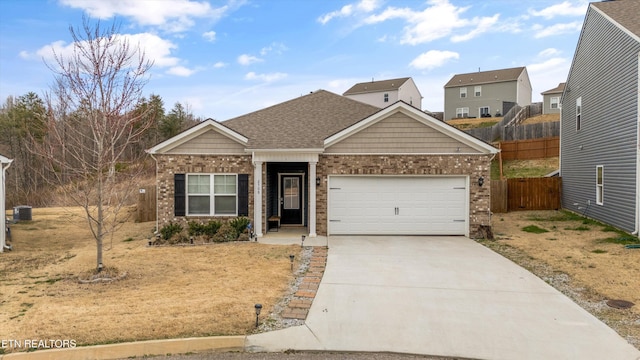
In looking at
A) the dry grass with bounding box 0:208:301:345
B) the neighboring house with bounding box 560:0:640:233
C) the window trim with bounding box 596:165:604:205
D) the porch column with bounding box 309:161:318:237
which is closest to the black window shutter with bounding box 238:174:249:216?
the dry grass with bounding box 0:208:301:345

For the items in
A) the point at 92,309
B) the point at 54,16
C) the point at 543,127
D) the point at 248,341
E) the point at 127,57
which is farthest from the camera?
the point at 543,127

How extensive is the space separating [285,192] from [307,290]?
8137mm

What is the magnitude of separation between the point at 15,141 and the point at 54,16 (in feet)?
106

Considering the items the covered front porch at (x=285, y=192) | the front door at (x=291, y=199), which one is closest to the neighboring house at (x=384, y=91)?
the front door at (x=291, y=199)

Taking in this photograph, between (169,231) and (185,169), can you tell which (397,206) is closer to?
(185,169)

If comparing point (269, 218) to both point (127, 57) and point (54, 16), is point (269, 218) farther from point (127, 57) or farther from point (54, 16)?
point (54, 16)

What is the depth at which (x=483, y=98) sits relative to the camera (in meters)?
41.2

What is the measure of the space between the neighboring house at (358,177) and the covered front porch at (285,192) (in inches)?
1.9

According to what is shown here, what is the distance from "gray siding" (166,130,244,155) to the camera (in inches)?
504

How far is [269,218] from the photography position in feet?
45.2

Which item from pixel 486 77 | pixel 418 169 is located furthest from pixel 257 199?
pixel 486 77

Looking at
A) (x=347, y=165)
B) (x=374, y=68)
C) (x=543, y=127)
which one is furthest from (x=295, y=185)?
(x=374, y=68)

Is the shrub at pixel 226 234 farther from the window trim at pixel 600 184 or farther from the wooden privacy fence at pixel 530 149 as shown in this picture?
the wooden privacy fence at pixel 530 149

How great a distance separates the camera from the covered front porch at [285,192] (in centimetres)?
1252
